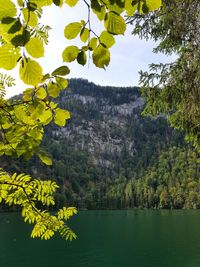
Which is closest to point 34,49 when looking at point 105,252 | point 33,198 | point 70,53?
point 70,53

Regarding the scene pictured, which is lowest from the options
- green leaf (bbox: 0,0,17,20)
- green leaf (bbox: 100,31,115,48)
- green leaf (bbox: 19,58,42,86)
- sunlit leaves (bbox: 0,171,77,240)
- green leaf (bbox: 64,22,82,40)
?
sunlit leaves (bbox: 0,171,77,240)

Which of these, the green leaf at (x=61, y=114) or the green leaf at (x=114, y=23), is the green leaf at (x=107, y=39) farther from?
the green leaf at (x=61, y=114)

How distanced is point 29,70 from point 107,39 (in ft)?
0.81

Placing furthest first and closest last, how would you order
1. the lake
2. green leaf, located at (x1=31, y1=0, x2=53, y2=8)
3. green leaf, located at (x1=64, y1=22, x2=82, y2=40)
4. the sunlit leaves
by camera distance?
the lake, the sunlit leaves, green leaf, located at (x1=64, y1=22, x2=82, y2=40), green leaf, located at (x1=31, y1=0, x2=53, y2=8)

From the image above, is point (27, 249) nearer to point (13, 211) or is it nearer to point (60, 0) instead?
point (60, 0)

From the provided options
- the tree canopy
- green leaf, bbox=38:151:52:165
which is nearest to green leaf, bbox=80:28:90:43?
the tree canopy

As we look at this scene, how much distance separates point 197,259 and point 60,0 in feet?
132

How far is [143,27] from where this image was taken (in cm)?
1034

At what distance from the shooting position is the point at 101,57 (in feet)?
3.46

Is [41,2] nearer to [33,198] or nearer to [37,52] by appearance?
[37,52]

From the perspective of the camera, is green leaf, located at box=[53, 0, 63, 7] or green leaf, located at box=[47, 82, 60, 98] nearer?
green leaf, located at box=[53, 0, 63, 7]

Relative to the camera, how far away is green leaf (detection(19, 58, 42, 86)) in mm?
937

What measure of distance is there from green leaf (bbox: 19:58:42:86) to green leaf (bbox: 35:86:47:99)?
23 cm

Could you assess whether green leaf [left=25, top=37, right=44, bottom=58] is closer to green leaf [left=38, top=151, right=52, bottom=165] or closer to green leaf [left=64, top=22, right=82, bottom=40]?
green leaf [left=64, top=22, right=82, bottom=40]
